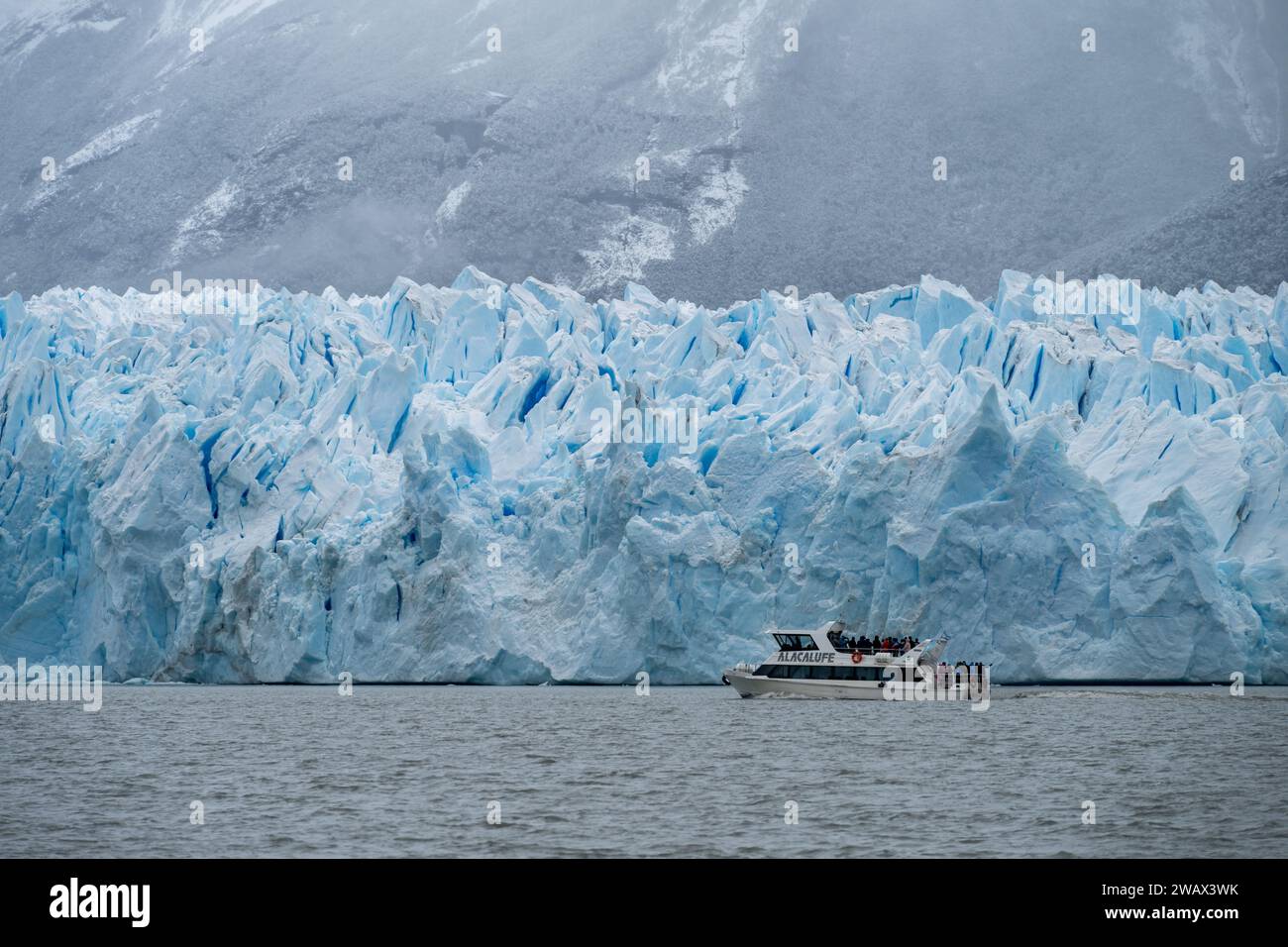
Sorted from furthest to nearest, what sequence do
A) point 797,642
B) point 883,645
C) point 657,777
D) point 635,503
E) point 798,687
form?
point 635,503 → point 798,687 → point 797,642 → point 883,645 → point 657,777

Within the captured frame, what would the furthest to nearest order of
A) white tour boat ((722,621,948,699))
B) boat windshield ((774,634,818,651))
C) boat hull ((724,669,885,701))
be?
boat hull ((724,669,885,701)), boat windshield ((774,634,818,651)), white tour boat ((722,621,948,699))

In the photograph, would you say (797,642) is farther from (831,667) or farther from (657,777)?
(657,777)

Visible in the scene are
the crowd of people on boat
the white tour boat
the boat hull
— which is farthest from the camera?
the boat hull

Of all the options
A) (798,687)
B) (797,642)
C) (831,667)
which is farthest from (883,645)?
(798,687)

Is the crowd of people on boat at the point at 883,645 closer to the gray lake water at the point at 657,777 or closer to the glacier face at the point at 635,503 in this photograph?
the glacier face at the point at 635,503

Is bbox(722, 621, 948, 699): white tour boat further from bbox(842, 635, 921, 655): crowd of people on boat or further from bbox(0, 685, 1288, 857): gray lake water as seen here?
bbox(0, 685, 1288, 857): gray lake water

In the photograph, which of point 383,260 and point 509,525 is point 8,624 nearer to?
point 509,525

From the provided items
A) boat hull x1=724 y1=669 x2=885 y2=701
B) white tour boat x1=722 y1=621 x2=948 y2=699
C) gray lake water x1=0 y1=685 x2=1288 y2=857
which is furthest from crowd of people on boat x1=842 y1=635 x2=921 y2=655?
gray lake water x1=0 y1=685 x2=1288 y2=857

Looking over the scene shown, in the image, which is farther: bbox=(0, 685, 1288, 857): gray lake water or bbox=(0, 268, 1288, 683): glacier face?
bbox=(0, 268, 1288, 683): glacier face
